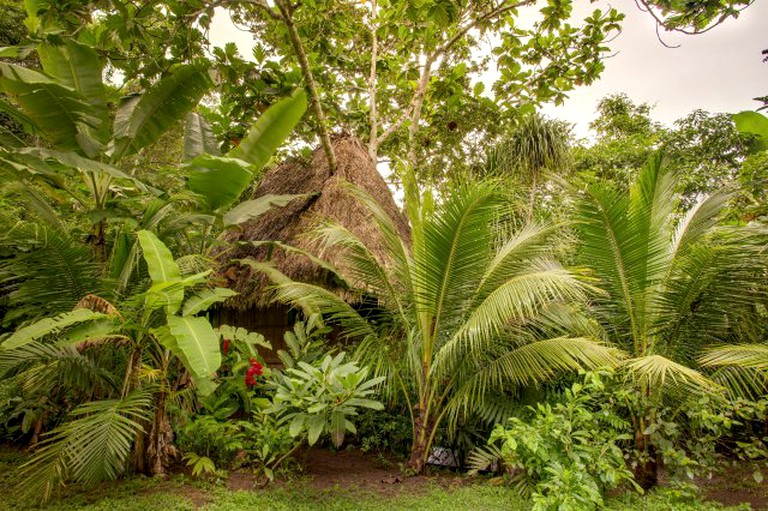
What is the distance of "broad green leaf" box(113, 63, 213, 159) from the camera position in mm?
4105

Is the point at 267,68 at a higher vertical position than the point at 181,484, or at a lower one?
higher

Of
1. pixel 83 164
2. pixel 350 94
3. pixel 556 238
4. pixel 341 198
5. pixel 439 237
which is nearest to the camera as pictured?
pixel 83 164

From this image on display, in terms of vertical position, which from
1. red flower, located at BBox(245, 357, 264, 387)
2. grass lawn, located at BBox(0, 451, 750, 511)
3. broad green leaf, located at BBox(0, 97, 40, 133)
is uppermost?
broad green leaf, located at BBox(0, 97, 40, 133)

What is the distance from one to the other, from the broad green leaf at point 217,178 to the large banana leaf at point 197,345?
4.06ft

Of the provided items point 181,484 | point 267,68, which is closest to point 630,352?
point 181,484

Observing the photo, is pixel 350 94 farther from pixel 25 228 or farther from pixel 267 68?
pixel 25 228

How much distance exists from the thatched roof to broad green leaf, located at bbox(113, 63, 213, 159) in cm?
172

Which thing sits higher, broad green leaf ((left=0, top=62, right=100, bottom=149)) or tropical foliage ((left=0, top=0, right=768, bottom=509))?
broad green leaf ((left=0, top=62, right=100, bottom=149))

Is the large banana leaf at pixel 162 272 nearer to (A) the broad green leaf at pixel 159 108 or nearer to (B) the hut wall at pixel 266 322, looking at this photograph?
(A) the broad green leaf at pixel 159 108

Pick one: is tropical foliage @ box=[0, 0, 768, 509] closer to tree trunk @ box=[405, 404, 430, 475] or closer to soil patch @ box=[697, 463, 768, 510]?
tree trunk @ box=[405, 404, 430, 475]

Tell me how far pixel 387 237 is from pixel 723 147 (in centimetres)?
923

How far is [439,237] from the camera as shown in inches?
154

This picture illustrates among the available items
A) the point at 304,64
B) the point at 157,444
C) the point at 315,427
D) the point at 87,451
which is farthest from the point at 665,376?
the point at 304,64

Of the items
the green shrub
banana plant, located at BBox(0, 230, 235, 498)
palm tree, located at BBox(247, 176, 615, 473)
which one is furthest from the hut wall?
the green shrub
